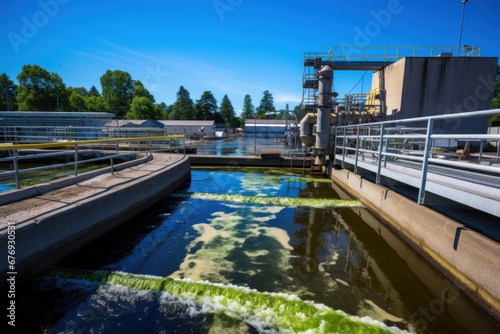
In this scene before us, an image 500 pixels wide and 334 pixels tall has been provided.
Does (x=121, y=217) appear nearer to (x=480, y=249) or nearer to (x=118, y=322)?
(x=118, y=322)

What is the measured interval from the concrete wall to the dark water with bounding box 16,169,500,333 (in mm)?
14229

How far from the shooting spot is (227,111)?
99.4 m

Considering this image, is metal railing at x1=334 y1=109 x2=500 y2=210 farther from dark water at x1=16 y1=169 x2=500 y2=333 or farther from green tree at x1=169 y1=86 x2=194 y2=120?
green tree at x1=169 y1=86 x2=194 y2=120

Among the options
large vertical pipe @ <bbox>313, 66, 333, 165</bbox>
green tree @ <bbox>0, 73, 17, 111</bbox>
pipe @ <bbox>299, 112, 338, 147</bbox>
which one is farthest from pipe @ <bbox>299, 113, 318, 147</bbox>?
green tree @ <bbox>0, 73, 17, 111</bbox>

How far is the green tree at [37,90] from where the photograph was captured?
4822cm

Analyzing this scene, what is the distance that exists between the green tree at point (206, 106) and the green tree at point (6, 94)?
4628cm

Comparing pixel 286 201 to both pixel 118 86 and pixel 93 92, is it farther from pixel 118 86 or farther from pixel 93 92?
pixel 93 92

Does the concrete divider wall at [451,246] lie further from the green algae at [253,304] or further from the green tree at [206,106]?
the green tree at [206,106]

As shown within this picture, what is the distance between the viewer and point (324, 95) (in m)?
11.4

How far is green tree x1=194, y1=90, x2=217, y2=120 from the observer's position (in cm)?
9000

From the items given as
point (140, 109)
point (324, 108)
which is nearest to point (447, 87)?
point (324, 108)

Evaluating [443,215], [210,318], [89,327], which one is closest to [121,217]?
[89,327]

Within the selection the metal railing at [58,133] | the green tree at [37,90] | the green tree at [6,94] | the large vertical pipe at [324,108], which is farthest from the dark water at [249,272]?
the green tree at [6,94]

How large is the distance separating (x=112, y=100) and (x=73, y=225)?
270 ft
